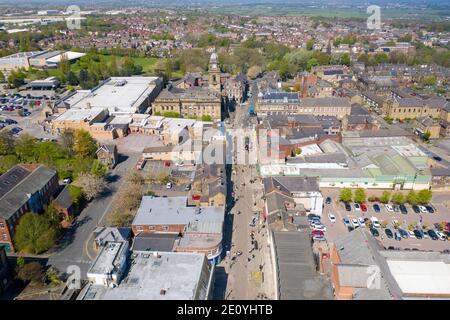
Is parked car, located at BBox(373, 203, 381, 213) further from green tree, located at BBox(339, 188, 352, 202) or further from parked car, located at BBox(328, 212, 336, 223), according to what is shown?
parked car, located at BBox(328, 212, 336, 223)

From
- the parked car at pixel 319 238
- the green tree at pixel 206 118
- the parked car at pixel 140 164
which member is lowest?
the parked car at pixel 319 238

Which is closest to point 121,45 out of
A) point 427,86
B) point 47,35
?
point 47,35

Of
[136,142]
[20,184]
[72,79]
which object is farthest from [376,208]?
[72,79]

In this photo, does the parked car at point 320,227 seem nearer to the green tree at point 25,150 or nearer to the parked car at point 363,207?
the parked car at point 363,207

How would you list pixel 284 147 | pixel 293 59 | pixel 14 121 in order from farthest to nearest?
pixel 293 59, pixel 14 121, pixel 284 147

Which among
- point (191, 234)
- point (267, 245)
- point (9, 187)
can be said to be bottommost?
point (267, 245)

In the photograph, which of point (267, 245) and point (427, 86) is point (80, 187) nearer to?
point (267, 245)

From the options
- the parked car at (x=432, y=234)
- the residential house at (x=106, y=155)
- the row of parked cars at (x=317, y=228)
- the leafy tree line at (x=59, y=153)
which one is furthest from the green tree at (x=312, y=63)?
the parked car at (x=432, y=234)
